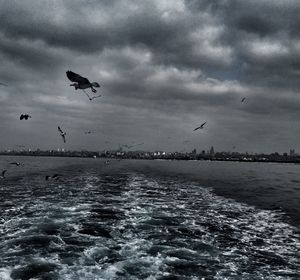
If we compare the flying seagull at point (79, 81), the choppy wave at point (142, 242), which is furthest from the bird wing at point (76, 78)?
the choppy wave at point (142, 242)

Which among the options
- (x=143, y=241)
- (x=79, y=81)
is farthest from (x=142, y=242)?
(x=79, y=81)

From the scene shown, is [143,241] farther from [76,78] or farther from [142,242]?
[76,78]

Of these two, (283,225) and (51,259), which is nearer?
(51,259)

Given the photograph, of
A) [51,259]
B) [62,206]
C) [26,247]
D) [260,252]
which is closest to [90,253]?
[51,259]

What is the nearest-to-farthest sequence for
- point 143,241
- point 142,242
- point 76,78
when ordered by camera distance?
point 76,78
point 142,242
point 143,241

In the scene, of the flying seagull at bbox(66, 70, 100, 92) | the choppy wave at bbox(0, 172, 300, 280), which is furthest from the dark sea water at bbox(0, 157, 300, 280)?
the flying seagull at bbox(66, 70, 100, 92)

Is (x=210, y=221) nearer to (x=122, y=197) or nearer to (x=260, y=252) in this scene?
(x=260, y=252)

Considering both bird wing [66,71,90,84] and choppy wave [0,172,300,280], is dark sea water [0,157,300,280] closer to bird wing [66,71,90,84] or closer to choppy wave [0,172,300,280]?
choppy wave [0,172,300,280]
